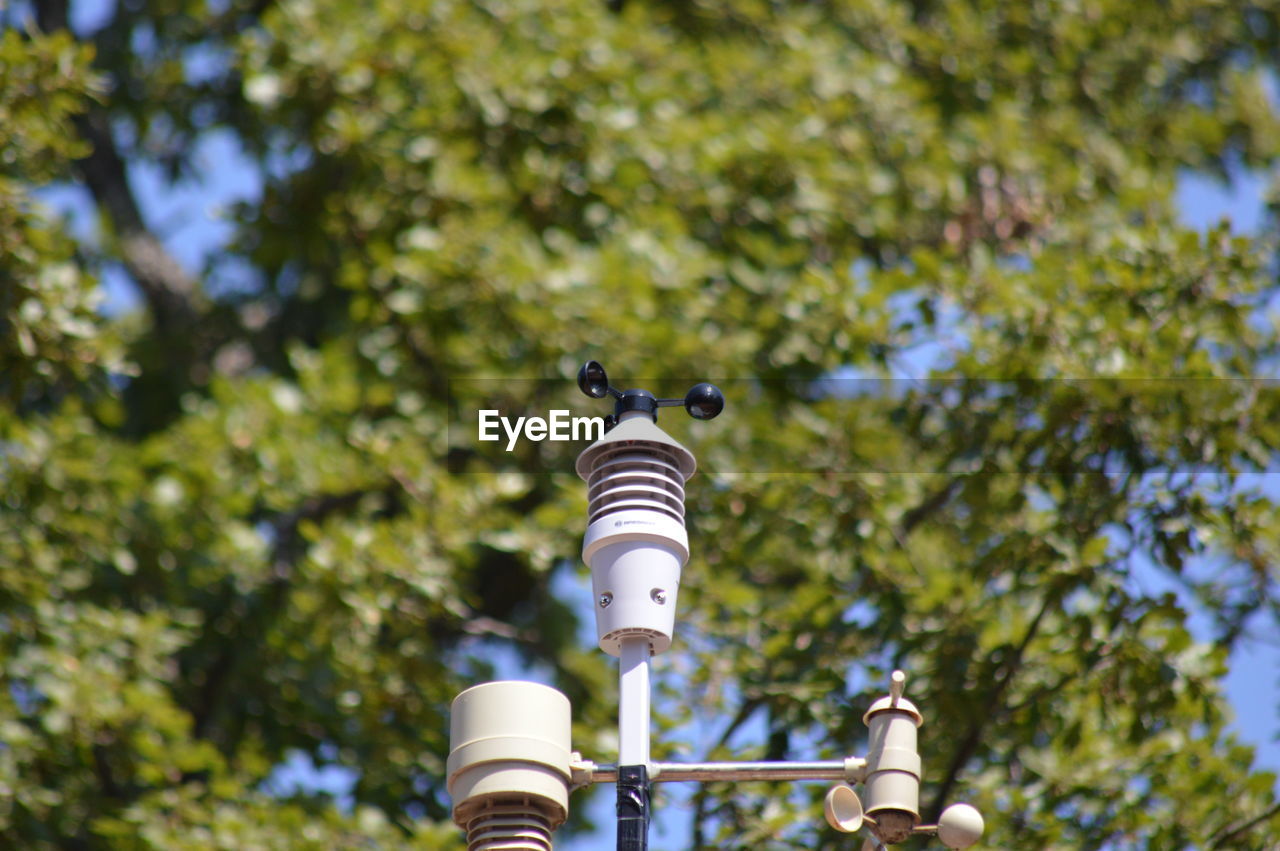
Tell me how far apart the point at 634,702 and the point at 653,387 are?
18.0ft

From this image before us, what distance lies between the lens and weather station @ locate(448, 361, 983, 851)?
11.4 ft

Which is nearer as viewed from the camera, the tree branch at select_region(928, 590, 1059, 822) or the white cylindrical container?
the white cylindrical container

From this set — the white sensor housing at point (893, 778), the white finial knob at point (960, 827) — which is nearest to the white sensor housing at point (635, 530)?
the white sensor housing at point (893, 778)

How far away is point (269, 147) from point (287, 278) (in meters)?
0.95

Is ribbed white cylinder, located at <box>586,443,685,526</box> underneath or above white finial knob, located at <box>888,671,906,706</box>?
above

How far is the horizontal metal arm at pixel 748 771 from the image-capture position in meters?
3.47

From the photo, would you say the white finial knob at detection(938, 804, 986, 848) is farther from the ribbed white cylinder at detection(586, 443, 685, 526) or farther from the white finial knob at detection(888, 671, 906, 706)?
Result: the ribbed white cylinder at detection(586, 443, 685, 526)

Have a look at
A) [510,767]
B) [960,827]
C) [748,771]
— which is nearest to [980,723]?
[960,827]

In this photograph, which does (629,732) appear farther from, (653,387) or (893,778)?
(653,387)

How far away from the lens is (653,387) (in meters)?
8.95

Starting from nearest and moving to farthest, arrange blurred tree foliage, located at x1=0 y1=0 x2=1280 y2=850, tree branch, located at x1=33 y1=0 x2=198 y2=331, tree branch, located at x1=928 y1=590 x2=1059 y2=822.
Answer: tree branch, located at x1=928 y1=590 x2=1059 y2=822 → blurred tree foliage, located at x1=0 y1=0 x2=1280 y2=850 → tree branch, located at x1=33 y1=0 x2=198 y2=331

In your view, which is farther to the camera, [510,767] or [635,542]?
[635,542]

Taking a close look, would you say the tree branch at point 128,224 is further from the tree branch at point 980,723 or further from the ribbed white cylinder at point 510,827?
the ribbed white cylinder at point 510,827

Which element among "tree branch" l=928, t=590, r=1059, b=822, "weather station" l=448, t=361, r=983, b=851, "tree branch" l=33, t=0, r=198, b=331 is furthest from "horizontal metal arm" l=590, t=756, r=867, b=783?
"tree branch" l=33, t=0, r=198, b=331
